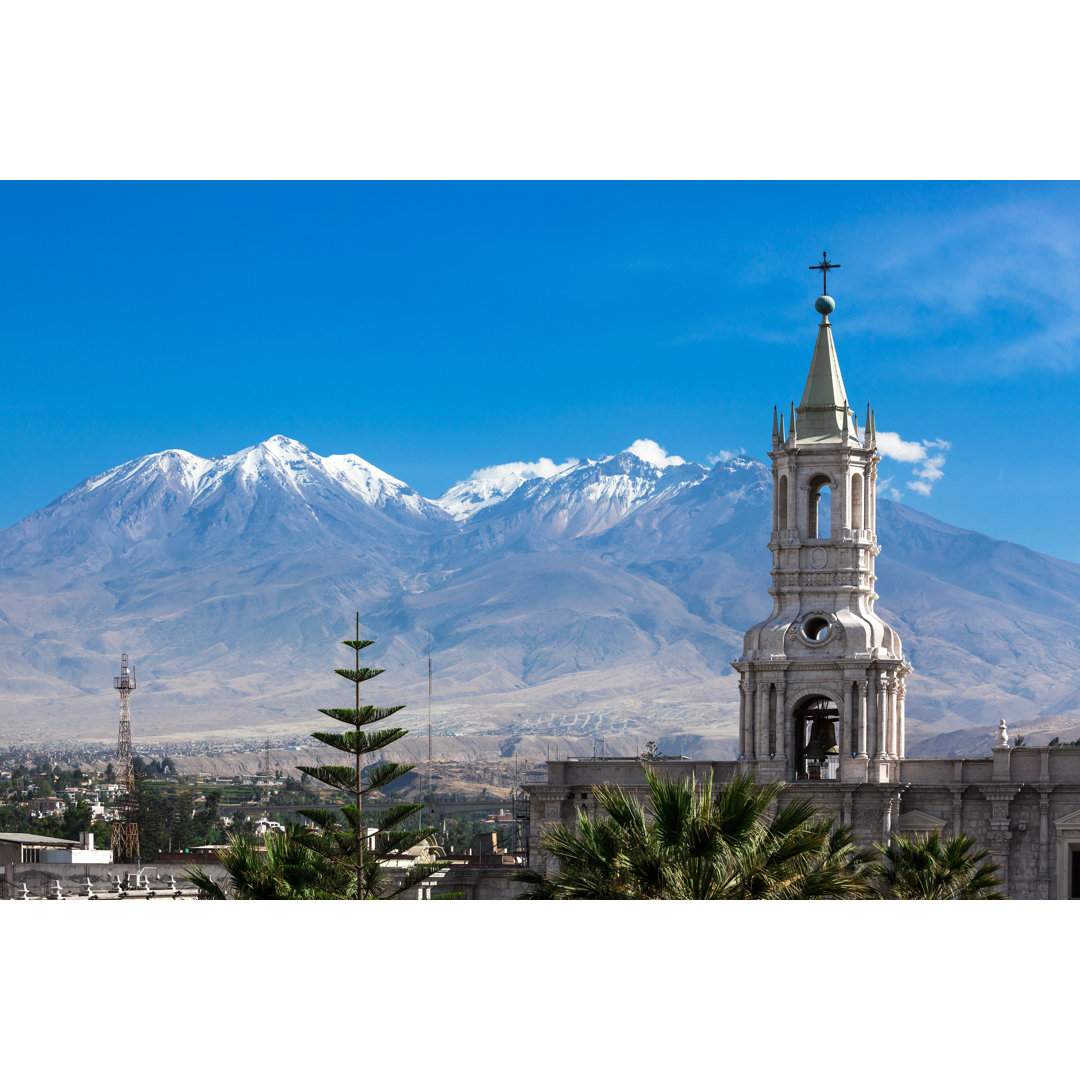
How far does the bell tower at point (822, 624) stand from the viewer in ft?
156

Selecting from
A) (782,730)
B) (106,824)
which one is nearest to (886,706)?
(782,730)

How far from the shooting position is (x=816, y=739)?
49375mm

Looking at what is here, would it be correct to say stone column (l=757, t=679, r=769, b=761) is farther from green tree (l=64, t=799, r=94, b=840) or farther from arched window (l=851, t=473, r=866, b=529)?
green tree (l=64, t=799, r=94, b=840)

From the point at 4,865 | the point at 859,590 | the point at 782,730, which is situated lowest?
the point at 4,865

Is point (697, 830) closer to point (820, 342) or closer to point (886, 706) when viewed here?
point (886, 706)

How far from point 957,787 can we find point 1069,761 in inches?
103

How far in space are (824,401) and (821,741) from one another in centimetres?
877

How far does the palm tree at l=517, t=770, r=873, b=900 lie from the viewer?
2147 cm

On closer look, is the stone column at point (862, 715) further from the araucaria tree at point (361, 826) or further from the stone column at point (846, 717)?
the araucaria tree at point (361, 826)

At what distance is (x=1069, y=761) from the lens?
145 ft

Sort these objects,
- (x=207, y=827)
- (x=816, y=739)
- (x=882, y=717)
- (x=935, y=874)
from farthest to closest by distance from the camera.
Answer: (x=207, y=827)
(x=816, y=739)
(x=882, y=717)
(x=935, y=874)

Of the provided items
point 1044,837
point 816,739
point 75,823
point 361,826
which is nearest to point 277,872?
point 361,826

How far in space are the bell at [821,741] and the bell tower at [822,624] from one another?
0.04m

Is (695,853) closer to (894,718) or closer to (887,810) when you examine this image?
(887,810)
